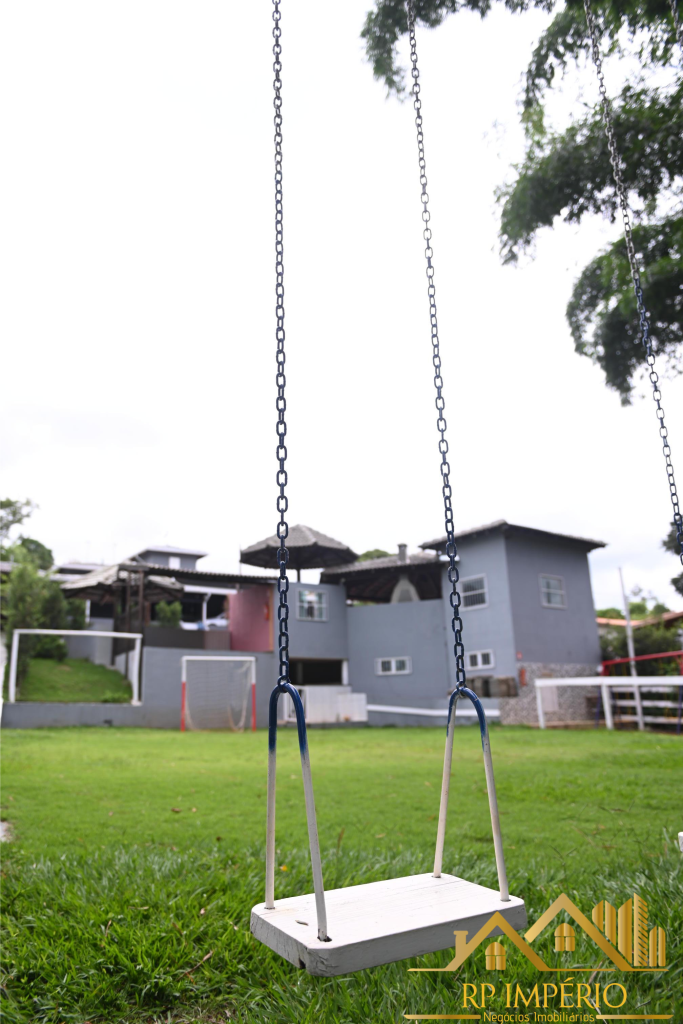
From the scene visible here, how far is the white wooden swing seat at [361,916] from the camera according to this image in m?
1.59

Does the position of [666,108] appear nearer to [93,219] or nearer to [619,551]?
[93,219]

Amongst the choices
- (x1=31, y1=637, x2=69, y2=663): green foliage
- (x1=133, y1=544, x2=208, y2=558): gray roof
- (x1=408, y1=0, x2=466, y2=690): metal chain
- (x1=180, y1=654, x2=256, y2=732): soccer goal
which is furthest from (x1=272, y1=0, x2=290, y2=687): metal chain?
(x1=133, y1=544, x2=208, y2=558): gray roof

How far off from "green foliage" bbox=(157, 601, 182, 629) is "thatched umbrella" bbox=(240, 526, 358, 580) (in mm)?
2669

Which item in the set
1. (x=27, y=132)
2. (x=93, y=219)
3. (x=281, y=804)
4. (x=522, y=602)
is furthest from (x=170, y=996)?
(x=522, y=602)

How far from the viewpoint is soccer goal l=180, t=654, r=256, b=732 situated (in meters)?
16.5

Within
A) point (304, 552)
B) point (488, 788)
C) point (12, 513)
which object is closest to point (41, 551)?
point (12, 513)

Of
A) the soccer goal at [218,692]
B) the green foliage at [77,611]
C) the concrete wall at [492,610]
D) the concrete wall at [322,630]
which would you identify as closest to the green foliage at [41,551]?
the green foliage at [77,611]

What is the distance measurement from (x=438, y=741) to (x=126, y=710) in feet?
24.9

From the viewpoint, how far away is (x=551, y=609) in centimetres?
1794

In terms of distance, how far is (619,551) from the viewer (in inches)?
761

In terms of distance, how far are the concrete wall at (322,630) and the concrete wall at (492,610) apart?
11.7 feet

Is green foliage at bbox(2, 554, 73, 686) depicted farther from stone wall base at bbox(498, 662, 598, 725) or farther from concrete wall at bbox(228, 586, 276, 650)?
stone wall base at bbox(498, 662, 598, 725)

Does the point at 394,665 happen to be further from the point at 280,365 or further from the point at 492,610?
the point at 280,365

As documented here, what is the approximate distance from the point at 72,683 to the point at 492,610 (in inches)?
442
